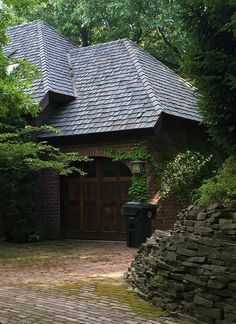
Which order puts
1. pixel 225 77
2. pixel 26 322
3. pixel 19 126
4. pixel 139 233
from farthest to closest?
1. pixel 19 126
2. pixel 139 233
3. pixel 225 77
4. pixel 26 322

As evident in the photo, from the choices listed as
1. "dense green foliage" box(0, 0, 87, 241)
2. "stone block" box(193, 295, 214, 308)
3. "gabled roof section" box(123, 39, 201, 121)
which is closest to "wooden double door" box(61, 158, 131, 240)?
"dense green foliage" box(0, 0, 87, 241)

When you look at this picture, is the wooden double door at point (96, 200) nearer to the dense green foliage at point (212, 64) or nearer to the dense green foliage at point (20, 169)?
the dense green foliage at point (20, 169)

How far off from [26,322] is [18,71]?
427cm

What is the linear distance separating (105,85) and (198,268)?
11308 millimetres

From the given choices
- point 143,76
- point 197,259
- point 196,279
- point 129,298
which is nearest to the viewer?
point 196,279

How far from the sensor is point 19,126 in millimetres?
14984

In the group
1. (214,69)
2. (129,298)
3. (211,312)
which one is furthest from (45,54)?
(211,312)

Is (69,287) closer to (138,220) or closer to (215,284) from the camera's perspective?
(215,284)

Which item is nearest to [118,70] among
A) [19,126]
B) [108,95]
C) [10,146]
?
[108,95]

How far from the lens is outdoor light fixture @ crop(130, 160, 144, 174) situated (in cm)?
1352

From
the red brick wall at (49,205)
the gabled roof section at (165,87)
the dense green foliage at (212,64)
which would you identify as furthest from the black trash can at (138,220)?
the dense green foliage at (212,64)

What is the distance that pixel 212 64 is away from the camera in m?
6.43

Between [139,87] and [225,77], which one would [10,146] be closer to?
[139,87]

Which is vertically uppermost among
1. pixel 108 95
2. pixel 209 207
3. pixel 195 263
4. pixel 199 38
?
pixel 108 95
